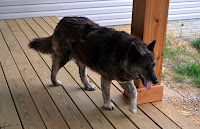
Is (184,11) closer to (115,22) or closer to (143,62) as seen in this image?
(115,22)

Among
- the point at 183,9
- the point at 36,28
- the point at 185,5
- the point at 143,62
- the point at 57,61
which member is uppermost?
the point at 185,5

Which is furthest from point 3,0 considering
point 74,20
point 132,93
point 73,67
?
point 132,93

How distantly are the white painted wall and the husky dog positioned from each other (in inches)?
123

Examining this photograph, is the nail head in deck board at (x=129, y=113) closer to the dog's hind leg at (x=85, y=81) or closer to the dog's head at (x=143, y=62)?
the dog's hind leg at (x=85, y=81)

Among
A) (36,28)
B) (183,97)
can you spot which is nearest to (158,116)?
(183,97)

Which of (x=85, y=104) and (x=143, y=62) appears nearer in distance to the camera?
(x=143, y=62)

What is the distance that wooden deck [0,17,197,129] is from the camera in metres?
2.73

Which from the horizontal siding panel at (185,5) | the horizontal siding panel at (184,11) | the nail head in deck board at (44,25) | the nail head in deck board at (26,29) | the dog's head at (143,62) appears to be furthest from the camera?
the horizontal siding panel at (184,11)

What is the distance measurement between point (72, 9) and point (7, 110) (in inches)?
164

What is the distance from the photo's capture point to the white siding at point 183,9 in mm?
7398

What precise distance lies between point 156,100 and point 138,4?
1194mm

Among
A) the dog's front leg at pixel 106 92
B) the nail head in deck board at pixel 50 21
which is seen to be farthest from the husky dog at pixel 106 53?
the nail head in deck board at pixel 50 21

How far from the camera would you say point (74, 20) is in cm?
308

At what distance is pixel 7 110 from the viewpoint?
2918 millimetres
